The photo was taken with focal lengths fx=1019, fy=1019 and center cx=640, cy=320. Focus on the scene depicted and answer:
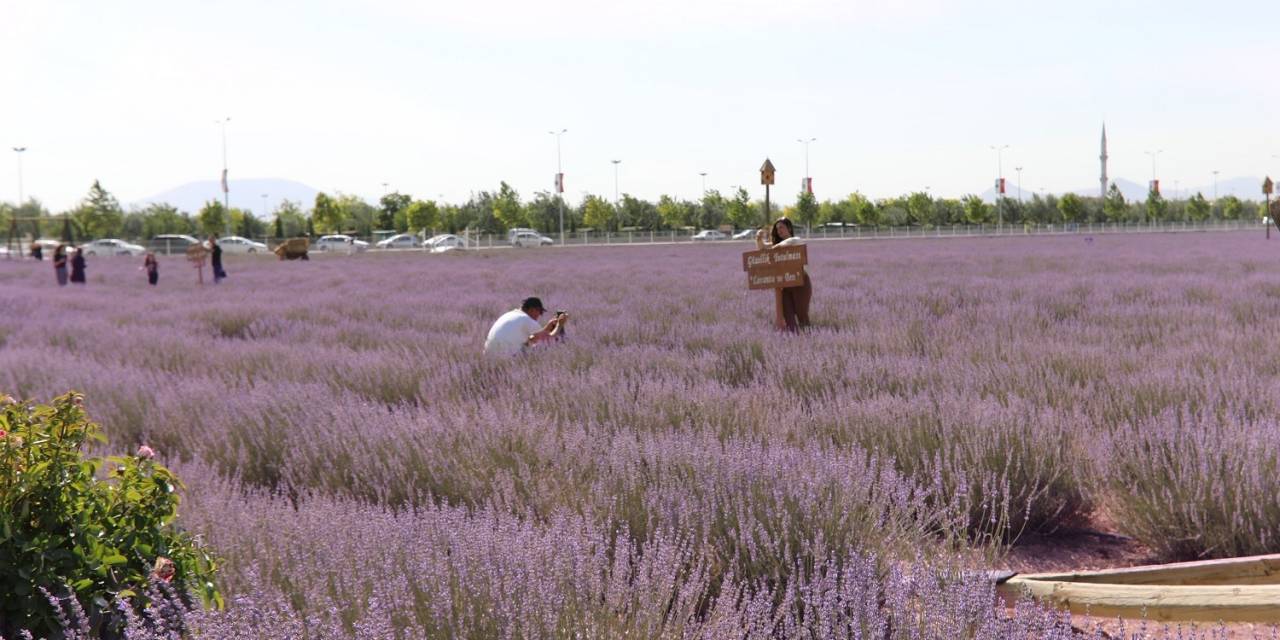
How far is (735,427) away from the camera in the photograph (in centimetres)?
489

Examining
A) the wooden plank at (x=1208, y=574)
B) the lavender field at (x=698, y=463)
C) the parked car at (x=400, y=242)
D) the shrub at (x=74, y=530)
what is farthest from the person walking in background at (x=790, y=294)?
the parked car at (x=400, y=242)

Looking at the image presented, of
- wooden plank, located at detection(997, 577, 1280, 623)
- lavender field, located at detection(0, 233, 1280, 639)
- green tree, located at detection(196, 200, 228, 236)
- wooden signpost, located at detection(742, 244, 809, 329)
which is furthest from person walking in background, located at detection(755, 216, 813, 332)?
green tree, located at detection(196, 200, 228, 236)

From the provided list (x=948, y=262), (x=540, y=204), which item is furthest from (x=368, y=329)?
(x=540, y=204)

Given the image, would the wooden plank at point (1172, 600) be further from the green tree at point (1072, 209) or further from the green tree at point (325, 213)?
the green tree at point (1072, 209)

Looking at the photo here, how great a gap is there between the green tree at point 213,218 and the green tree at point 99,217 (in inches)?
231

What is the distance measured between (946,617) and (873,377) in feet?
13.9

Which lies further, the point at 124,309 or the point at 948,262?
the point at 948,262

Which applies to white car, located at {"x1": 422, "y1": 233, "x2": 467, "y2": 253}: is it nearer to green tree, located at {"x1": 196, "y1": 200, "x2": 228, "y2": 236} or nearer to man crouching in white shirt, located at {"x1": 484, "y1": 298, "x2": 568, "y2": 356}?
green tree, located at {"x1": 196, "y1": 200, "x2": 228, "y2": 236}

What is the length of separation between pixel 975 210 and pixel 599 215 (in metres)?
38.6

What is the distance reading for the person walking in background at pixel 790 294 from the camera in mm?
9727

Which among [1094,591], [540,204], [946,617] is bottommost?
[1094,591]

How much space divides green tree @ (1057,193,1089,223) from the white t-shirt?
9931 centimetres

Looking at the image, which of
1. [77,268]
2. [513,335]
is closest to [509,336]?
[513,335]

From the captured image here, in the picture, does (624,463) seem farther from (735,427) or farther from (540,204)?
(540,204)
